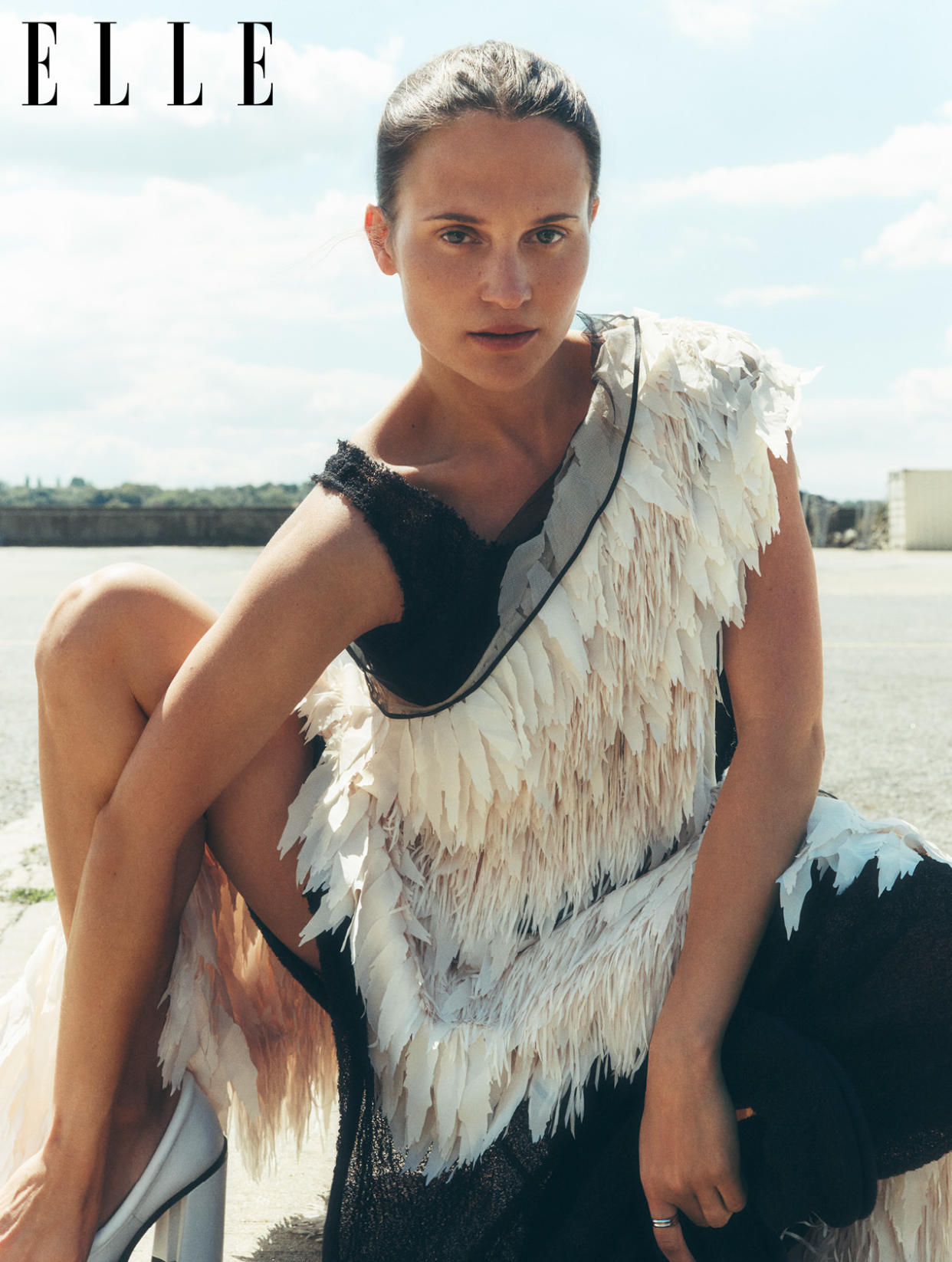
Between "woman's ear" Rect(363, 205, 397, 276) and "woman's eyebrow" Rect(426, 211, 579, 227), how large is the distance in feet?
0.40

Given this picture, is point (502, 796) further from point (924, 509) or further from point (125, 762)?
point (924, 509)

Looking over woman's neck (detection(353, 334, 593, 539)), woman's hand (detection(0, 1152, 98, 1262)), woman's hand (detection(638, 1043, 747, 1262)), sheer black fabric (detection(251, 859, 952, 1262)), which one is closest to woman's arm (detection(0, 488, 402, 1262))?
woman's hand (detection(0, 1152, 98, 1262))

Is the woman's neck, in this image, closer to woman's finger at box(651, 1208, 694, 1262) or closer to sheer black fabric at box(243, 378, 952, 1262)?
sheer black fabric at box(243, 378, 952, 1262)

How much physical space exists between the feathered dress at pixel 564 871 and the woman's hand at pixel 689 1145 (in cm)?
6

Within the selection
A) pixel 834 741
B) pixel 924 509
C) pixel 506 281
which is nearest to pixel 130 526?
pixel 924 509

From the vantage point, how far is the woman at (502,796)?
1.22 meters

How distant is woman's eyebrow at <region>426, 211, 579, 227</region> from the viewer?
1.25m

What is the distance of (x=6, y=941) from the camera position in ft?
7.61

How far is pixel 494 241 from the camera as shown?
4.12 feet

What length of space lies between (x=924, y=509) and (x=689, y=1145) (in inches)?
649

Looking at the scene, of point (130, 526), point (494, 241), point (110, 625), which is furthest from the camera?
point (130, 526)

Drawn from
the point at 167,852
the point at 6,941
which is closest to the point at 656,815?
the point at 167,852

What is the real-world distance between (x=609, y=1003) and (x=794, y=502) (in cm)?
59

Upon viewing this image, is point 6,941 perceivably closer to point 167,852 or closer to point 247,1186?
point 247,1186
